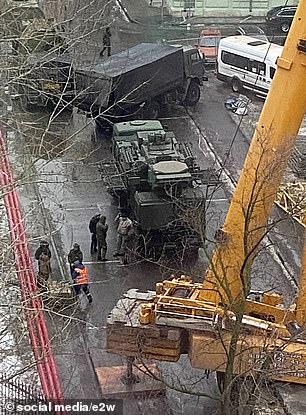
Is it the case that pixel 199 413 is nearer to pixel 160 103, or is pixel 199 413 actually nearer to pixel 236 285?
pixel 236 285

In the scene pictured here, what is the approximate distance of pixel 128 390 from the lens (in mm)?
15164

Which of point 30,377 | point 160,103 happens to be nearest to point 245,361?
point 30,377

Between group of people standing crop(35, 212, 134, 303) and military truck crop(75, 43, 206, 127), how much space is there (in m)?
5.16

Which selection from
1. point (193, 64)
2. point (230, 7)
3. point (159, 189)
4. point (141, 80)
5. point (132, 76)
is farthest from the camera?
point (230, 7)

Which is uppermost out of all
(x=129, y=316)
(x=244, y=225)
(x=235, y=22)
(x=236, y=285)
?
(x=244, y=225)

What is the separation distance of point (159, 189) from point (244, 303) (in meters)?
7.29

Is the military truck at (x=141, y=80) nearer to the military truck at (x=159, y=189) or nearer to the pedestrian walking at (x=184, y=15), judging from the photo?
the military truck at (x=159, y=189)

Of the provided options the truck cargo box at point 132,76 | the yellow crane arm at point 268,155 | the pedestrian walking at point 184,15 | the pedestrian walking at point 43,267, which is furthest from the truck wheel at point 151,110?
the yellow crane arm at point 268,155

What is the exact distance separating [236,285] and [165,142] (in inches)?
316

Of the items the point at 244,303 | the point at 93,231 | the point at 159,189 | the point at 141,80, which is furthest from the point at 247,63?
the point at 244,303

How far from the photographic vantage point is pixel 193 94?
28.8m

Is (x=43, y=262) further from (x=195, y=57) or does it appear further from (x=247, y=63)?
(x=247, y=63)

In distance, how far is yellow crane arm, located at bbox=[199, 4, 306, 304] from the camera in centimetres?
1252

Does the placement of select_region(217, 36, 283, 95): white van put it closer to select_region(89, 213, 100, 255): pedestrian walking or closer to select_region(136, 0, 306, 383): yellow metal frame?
select_region(89, 213, 100, 255): pedestrian walking
